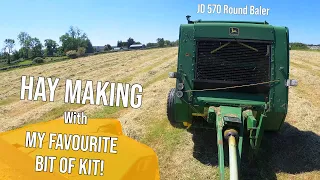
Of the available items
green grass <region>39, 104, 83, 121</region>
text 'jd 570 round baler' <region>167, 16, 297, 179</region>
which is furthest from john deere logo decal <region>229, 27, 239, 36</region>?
green grass <region>39, 104, 83, 121</region>

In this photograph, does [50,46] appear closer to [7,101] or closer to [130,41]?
[130,41]

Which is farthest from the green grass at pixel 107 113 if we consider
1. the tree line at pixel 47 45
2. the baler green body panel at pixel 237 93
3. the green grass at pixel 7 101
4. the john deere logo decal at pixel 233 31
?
the tree line at pixel 47 45

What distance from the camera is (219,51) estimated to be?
6.61m

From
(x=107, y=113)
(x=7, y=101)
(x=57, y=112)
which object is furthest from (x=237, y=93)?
(x=7, y=101)

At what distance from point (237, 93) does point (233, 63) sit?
627 millimetres

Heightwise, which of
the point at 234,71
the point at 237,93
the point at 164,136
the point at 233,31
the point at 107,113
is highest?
the point at 233,31

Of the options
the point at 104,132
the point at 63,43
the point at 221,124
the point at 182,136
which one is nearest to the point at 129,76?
the point at 182,136

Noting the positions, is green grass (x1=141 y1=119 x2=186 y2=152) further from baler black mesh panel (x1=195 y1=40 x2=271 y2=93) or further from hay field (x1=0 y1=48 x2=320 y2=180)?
baler black mesh panel (x1=195 y1=40 x2=271 y2=93)

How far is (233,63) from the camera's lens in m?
6.57

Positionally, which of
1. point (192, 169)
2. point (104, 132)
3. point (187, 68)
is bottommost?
point (192, 169)

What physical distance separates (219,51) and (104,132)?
291 cm

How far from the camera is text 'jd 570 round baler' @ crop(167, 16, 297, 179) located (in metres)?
6.26

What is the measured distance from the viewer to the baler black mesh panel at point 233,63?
646 cm

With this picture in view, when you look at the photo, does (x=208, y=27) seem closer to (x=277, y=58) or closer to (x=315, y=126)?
(x=277, y=58)
